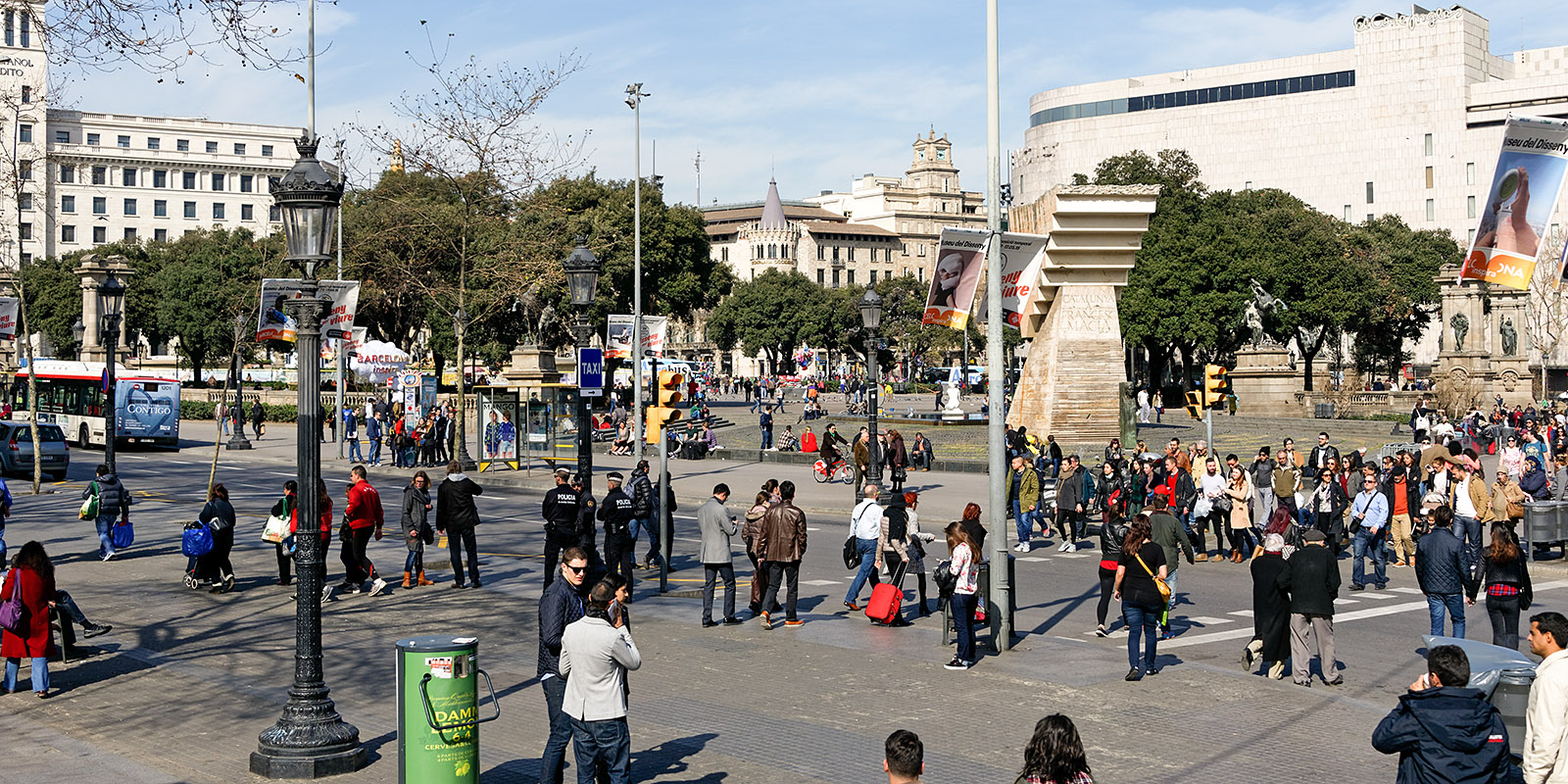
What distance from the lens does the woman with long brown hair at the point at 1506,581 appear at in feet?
43.1

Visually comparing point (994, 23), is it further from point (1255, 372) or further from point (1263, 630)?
point (1255, 372)

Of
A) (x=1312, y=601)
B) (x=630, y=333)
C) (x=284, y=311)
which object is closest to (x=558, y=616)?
(x=1312, y=601)

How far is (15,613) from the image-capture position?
12.7 metres

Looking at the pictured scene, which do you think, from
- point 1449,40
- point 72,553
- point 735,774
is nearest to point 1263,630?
point 735,774

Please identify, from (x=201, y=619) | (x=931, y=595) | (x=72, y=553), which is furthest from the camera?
(x=72, y=553)

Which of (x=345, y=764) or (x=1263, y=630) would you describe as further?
(x=1263, y=630)

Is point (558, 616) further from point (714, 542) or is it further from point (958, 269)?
point (958, 269)

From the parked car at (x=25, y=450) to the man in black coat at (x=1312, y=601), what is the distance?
108ft

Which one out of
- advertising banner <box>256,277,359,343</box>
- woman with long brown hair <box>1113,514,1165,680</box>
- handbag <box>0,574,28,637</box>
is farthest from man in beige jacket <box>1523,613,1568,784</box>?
advertising banner <box>256,277,359,343</box>

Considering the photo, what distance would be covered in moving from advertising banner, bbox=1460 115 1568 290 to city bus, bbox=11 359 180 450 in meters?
43.7

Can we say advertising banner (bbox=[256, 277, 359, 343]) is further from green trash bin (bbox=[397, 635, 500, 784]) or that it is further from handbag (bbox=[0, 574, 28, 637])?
green trash bin (bbox=[397, 635, 500, 784])

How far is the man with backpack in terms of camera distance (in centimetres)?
2127

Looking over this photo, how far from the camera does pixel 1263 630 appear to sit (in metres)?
13.6

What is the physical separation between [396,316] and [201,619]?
5382 cm
